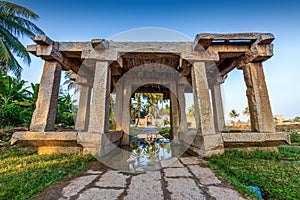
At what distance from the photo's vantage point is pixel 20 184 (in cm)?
185

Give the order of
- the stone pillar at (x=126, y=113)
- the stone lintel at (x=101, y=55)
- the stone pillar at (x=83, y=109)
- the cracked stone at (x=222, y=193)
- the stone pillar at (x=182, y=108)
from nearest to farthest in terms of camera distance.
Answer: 1. the cracked stone at (x=222, y=193)
2. the stone lintel at (x=101, y=55)
3. the stone pillar at (x=83, y=109)
4. the stone pillar at (x=126, y=113)
5. the stone pillar at (x=182, y=108)

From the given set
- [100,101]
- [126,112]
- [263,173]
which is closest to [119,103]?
[126,112]

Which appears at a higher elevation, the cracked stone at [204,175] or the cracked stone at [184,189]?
the cracked stone at [204,175]

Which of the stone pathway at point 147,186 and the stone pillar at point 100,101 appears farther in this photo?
the stone pillar at point 100,101

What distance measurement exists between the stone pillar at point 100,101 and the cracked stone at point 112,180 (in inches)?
46.4

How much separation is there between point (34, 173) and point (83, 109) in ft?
12.9

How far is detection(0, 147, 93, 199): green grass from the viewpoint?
170 centimetres

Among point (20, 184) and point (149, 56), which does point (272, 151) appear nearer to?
point (149, 56)

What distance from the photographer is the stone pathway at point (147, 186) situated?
1.63 metres

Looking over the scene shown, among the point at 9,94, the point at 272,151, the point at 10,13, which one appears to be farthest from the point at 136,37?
the point at 10,13

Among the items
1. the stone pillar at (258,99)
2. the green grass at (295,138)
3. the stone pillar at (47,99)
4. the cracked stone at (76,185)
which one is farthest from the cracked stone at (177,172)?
the green grass at (295,138)

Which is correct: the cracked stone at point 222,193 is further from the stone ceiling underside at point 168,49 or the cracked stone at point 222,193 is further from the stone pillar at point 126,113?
the stone pillar at point 126,113

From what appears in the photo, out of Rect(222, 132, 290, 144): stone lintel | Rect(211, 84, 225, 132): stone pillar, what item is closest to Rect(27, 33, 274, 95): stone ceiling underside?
Rect(222, 132, 290, 144): stone lintel

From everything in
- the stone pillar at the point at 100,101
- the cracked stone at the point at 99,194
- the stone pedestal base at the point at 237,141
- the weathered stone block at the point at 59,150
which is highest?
the stone pillar at the point at 100,101
